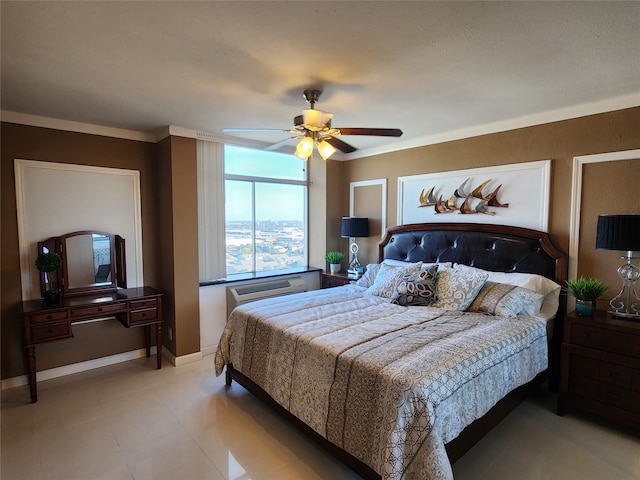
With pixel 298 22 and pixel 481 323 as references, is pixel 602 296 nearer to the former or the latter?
pixel 481 323

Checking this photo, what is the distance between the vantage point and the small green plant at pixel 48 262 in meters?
3.06

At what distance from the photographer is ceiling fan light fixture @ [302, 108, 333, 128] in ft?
7.47

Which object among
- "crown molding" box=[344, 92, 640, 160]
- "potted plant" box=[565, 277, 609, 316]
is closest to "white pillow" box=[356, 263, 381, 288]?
"crown molding" box=[344, 92, 640, 160]

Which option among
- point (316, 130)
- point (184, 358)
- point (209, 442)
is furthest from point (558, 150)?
point (184, 358)

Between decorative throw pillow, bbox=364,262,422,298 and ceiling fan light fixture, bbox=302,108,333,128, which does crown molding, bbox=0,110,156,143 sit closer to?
ceiling fan light fixture, bbox=302,108,333,128

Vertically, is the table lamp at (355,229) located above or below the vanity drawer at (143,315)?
above

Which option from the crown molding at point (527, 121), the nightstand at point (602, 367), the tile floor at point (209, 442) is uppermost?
the crown molding at point (527, 121)

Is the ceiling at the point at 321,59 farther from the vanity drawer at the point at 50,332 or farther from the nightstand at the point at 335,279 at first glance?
the nightstand at the point at 335,279

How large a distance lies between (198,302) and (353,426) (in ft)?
8.15

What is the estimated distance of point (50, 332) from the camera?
9.71 feet

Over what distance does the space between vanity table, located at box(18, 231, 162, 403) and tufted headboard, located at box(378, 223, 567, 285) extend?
2834 mm

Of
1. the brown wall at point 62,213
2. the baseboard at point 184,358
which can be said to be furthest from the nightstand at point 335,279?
the brown wall at point 62,213

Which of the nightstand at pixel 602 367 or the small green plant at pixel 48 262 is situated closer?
the nightstand at pixel 602 367

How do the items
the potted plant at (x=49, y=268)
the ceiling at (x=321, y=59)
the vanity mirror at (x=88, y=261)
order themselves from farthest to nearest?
the vanity mirror at (x=88, y=261), the potted plant at (x=49, y=268), the ceiling at (x=321, y=59)
